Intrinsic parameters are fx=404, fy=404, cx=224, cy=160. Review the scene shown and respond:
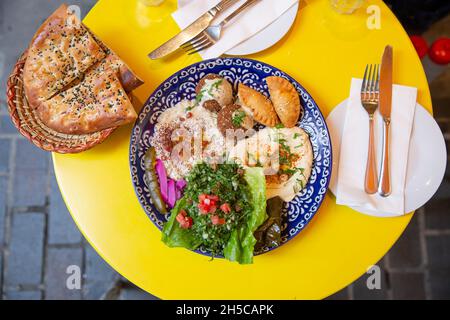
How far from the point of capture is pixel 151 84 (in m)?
1.91

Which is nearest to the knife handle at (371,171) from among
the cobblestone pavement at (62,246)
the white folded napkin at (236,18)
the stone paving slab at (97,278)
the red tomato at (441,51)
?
the white folded napkin at (236,18)

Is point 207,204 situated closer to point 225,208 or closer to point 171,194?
point 225,208

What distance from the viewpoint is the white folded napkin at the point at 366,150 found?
180 cm

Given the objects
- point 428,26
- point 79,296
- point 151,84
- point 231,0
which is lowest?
point 79,296

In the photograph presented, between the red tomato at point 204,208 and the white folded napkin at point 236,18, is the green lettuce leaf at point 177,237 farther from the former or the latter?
the white folded napkin at point 236,18

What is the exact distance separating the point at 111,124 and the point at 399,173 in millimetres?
1293

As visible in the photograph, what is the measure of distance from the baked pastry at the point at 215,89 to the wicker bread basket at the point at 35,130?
1.43 ft

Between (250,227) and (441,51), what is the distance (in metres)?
2.06

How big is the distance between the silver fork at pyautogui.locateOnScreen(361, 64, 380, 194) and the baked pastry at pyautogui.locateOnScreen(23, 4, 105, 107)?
122cm

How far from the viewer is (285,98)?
180 cm

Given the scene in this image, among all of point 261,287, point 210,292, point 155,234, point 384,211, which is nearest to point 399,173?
point 384,211

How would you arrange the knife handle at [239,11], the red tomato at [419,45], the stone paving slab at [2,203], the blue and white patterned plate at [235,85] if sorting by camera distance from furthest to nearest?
the stone paving slab at [2,203] < the red tomato at [419,45] < the knife handle at [239,11] < the blue and white patterned plate at [235,85]

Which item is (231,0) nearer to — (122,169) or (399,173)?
(122,169)

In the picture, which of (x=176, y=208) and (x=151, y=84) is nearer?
(x=176, y=208)
